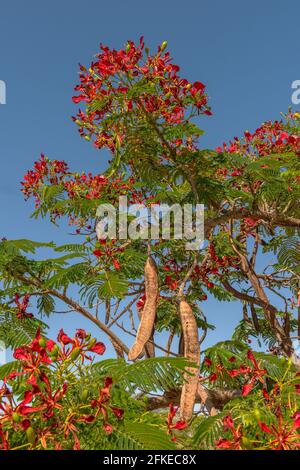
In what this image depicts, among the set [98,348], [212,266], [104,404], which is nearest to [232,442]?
[104,404]

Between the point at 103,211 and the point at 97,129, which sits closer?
the point at 97,129

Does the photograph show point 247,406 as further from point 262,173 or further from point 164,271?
point 164,271

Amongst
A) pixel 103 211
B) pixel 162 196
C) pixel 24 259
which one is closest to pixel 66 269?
pixel 24 259

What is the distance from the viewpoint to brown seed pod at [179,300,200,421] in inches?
91.8

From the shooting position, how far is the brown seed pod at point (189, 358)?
2332mm

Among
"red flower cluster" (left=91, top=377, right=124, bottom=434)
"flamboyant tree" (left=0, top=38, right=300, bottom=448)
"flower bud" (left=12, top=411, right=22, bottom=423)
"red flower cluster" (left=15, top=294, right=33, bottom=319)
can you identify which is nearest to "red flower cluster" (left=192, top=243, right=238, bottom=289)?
"flamboyant tree" (left=0, top=38, right=300, bottom=448)

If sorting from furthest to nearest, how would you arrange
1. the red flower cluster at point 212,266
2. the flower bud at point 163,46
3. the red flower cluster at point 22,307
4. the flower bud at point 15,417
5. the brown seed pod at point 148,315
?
the red flower cluster at point 212,266
the red flower cluster at point 22,307
the flower bud at point 163,46
the brown seed pod at point 148,315
the flower bud at point 15,417

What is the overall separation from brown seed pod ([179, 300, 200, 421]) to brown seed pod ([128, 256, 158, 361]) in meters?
0.19

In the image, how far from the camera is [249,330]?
7.80 m

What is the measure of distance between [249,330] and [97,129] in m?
4.70

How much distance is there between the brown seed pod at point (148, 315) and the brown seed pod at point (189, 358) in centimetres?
19

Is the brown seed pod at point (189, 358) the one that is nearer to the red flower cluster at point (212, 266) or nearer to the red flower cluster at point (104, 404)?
the red flower cluster at point (104, 404)

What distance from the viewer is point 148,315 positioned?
271 centimetres

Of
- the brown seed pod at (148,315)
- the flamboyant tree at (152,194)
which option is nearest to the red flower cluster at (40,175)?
the flamboyant tree at (152,194)
